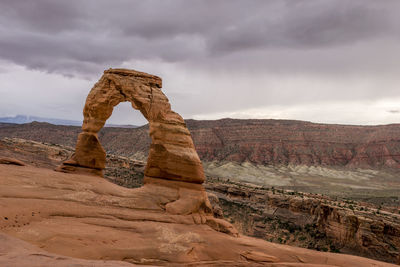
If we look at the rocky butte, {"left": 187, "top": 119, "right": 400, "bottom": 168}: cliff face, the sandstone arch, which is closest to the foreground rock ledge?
the rocky butte

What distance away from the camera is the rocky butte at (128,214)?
10.3m

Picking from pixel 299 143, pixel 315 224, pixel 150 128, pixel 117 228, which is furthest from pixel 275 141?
pixel 117 228

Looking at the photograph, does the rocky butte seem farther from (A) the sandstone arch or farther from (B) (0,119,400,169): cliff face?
(B) (0,119,400,169): cliff face

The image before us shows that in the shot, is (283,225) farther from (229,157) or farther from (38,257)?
(229,157)

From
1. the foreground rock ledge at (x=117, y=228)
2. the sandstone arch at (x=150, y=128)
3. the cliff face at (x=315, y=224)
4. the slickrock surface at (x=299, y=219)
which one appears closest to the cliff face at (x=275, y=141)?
the slickrock surface at (x=299, y=219)

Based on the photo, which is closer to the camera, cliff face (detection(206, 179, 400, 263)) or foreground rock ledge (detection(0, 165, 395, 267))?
foreground rock ledge (detection(0, 165, 395, 267))

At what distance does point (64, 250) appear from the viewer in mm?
9906

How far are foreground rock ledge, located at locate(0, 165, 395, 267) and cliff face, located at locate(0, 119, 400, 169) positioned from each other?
9912 cm

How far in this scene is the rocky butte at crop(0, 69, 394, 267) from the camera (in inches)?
406

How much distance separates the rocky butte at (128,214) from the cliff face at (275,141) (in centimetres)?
9592

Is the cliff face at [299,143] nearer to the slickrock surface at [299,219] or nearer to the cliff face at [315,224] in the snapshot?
the slickrock surface at [299,219]

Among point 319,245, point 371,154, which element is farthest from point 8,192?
point 371,154

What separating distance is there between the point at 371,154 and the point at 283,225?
112m

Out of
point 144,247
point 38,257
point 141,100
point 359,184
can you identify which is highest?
point 141,100
